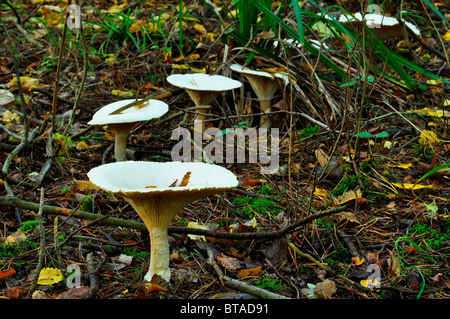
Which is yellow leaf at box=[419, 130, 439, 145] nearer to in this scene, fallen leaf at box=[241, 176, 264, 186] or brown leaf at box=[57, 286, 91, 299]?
fallen leaf at box=[241, 176, 264, 186]

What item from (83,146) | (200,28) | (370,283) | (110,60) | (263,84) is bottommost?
(370,283)

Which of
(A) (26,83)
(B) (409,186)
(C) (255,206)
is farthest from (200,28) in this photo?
(B) (409,186)

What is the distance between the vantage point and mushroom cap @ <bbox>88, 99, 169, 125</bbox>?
272cm

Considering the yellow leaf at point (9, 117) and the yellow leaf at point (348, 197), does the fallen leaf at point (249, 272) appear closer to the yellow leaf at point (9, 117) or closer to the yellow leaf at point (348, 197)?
the yellow leaf at point (348, 197)

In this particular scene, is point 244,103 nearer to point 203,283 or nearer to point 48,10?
point 203,283

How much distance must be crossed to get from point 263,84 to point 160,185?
6.58ft

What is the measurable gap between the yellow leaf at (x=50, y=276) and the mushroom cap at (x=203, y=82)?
1737 millimetres

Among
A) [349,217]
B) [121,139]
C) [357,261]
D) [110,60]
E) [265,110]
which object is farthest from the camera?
[110,60]

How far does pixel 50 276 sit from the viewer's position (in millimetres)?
1909

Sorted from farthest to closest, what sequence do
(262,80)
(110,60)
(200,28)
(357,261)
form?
(200,28)
(110,60)
(262,80)
(357,261)

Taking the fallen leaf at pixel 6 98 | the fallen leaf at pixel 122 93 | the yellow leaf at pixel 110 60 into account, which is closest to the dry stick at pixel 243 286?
the fallen leaf at pixel 122 93

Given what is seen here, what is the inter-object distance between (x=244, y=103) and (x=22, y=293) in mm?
2547

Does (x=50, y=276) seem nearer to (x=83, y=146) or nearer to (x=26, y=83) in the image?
(x=83, y=146)

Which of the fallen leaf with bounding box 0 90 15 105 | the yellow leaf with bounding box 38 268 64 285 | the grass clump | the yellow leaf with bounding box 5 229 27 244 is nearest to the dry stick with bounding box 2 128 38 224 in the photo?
the yellow leaf with bounding box 5 229 27 244
